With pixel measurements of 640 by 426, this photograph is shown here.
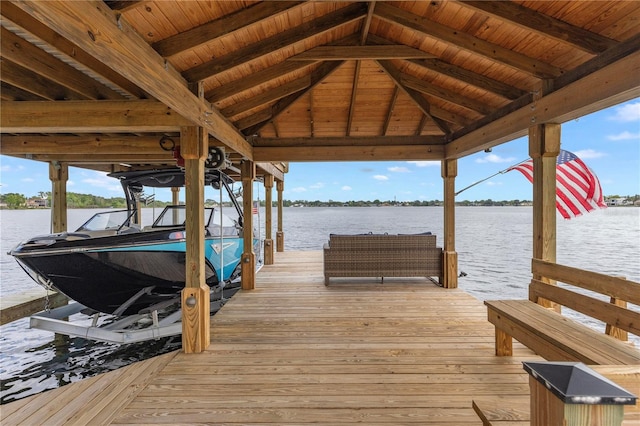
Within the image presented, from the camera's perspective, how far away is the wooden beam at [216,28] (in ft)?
8.50

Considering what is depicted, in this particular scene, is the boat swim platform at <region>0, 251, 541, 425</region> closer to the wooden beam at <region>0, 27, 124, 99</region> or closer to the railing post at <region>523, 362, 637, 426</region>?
the railing post at <region>523, 362, 637, 426</region>

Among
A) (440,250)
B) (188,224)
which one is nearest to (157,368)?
(188,224)

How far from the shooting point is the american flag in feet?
14.1

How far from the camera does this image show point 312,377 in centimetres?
273

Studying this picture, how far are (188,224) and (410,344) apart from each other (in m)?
2.60

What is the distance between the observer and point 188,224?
130 inches

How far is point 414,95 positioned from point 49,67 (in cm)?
429

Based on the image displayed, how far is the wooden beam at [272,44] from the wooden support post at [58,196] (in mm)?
4691

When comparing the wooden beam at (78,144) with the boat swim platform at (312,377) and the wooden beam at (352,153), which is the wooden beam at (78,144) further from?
the boat swim platform at (312,377)

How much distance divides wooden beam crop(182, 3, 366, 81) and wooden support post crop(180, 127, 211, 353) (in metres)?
0.56

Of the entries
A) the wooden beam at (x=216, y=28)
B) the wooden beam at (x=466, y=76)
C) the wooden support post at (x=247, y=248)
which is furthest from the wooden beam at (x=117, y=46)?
the wooden beam at (x=466, y=76)

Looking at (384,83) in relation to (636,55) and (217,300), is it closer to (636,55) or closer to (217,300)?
(636,55)

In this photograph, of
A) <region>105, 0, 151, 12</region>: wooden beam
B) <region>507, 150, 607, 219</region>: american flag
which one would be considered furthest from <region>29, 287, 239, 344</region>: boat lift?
<region>507, 150, 607, 219</region>: american flag

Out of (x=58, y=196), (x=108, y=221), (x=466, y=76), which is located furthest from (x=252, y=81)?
(x=58, y=196)
